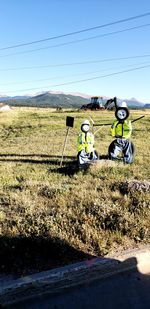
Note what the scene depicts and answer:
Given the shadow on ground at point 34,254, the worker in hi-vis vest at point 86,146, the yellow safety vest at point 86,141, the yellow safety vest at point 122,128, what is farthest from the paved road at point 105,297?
the yellow safety vest at point 122,128

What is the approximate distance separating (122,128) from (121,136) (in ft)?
1.16

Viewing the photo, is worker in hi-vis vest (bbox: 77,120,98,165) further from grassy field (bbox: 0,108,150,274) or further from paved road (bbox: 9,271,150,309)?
paved road (bbox: 9,271,150,309)

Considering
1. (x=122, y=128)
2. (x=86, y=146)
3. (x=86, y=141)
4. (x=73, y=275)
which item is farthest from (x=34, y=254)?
(x=122, y=128)

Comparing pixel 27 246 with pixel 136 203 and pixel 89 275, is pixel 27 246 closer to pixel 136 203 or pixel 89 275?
pixel 89 275

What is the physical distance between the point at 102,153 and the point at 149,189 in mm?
11625

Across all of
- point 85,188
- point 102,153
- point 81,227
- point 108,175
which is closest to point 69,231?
point 81,227

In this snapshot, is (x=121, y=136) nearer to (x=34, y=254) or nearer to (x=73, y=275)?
(x=34, y=254)

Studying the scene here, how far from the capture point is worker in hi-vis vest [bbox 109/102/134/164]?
17188mm

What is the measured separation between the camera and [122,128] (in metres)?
17.3

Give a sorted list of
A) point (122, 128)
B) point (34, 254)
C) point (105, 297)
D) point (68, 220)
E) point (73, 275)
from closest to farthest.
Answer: point (105, 297) → point (73, 275) → point (34, 254) → point (68, 220) → point (122, 128)

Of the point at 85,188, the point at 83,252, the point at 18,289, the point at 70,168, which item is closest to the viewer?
the point at 18,289

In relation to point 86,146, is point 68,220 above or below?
below

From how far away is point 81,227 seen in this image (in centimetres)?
717

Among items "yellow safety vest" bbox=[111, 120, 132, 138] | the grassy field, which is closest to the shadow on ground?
the grassy field
